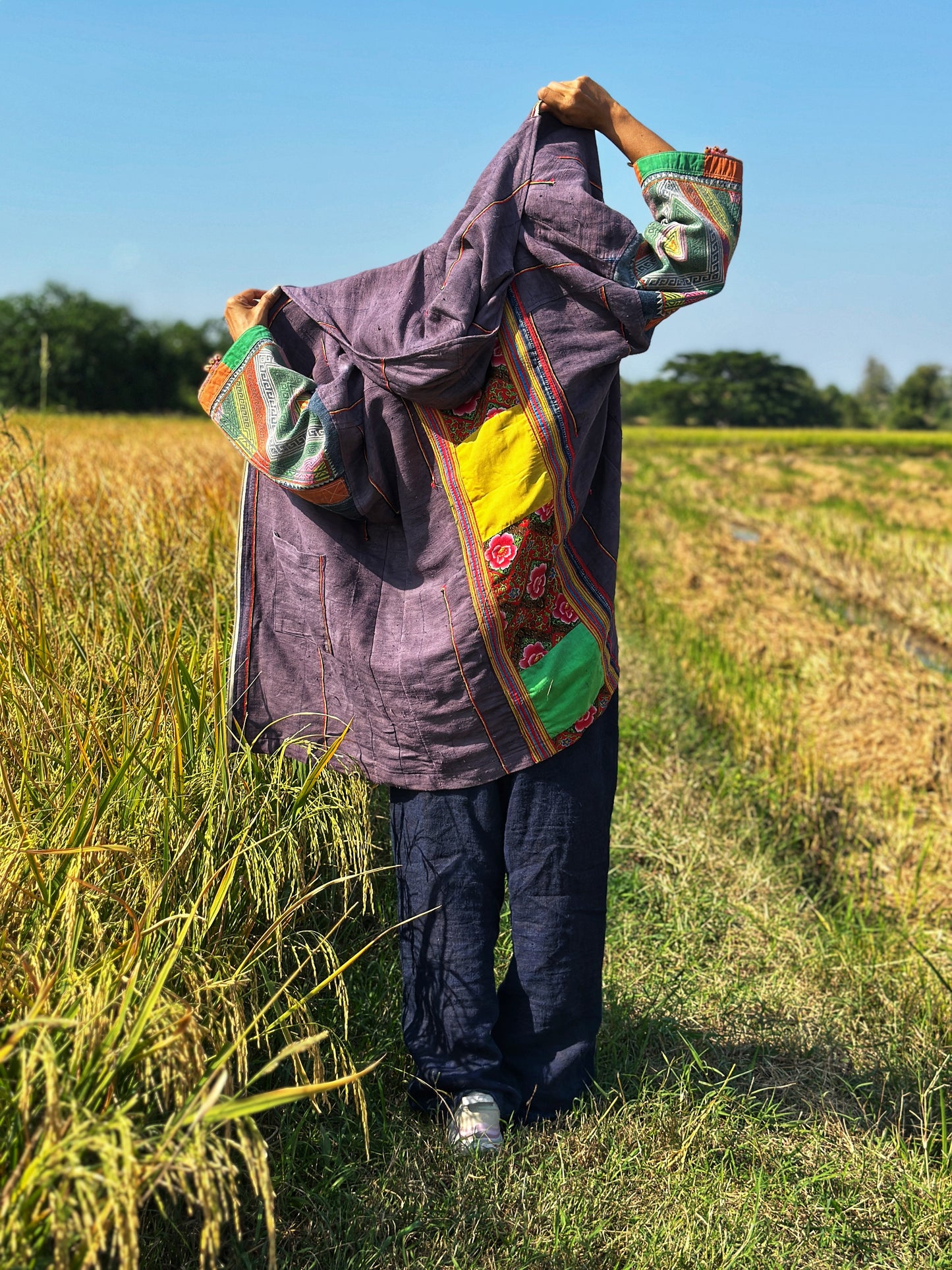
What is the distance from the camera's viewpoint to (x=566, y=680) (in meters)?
1.50

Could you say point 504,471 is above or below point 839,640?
above

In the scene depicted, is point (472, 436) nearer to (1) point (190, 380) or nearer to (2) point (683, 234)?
(2) point (683, 234)

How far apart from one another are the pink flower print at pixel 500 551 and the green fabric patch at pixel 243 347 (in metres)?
0.47

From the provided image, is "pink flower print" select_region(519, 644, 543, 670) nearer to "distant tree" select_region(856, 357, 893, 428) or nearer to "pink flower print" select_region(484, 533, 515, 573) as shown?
"pink flower print" select_region(484, 533, 515, 573)

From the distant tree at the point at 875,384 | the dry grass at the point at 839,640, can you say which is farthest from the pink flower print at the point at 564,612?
the distant tree at the point at 875,384

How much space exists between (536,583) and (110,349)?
167ft

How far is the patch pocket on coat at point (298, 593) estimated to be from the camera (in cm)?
154

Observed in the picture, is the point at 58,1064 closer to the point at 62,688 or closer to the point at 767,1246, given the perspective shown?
the point at 62,688

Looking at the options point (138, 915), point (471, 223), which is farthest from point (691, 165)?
point (138, 915)

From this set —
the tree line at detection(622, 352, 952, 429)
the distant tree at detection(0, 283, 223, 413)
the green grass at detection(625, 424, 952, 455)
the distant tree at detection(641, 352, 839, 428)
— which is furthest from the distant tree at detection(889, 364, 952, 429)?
the distant tree at detection(0, 283, 223, 413)

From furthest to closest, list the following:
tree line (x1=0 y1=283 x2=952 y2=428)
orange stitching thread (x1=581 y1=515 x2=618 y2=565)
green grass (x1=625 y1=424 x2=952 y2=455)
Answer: tree line (x1=0 y1=283 x2=952 y2=428) < green grass (x1=625 y1=424 x2=952 y2=455) < orange stitching thread (x1=581 y1=515 x2=618 y2=565)

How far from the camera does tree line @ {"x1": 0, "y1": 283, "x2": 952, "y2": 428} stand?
40.0 meters

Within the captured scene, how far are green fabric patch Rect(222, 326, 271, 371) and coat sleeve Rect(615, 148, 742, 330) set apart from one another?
0.55 metres

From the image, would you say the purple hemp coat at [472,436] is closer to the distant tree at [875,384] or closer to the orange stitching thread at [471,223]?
the orange stitching thread at [471,223]
